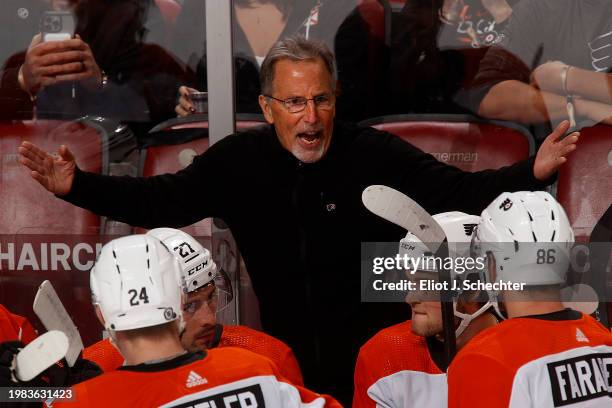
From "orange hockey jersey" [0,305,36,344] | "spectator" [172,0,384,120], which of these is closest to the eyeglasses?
"spectator" [172,0,384,120]

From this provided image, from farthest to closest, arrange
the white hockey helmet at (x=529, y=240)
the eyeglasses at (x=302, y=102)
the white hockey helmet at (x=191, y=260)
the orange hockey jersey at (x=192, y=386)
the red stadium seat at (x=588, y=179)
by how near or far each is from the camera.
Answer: the red stadium seat at (x=588, y=179)
the eyeglasses at (x=302, y=102)
the white hockey helmet at (x=191, y=260)
the white hockey helmet at (x=529, y=240)
the orange hockey jersey at (x=192, y=386)

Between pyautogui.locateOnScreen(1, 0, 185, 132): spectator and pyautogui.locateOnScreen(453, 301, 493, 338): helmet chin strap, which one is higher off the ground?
pyautogui.locateOnScreen(1, 0, 185, 132): spectator

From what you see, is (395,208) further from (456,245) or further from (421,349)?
(421,349)

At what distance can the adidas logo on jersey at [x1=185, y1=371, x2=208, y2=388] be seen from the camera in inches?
89.2

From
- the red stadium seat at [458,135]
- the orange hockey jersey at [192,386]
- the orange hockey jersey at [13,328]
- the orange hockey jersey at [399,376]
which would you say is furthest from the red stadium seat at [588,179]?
the orange hockey jersey at [13,328]

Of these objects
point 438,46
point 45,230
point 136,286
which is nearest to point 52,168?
point 45,230

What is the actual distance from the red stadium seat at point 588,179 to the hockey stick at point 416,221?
1131 mm

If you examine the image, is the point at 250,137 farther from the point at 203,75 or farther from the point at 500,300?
the point at 500,300

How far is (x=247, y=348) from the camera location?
3.10 m

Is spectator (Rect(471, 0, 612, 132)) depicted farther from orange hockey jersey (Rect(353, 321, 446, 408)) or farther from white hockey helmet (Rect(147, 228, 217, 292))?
white hockey helmet (Rect(147, 228, 217, 292))

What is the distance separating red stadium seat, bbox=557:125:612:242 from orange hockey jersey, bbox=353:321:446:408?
1.04 meters

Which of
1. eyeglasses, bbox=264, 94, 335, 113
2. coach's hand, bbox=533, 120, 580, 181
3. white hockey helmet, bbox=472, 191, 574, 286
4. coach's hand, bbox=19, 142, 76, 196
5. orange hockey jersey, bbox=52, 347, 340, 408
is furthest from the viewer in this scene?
eyeglasses, bbox=264, 94, 335, 113

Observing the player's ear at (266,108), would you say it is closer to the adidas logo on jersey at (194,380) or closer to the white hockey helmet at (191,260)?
the white hockey helmet at (191,260)

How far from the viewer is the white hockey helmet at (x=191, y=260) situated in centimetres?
296
